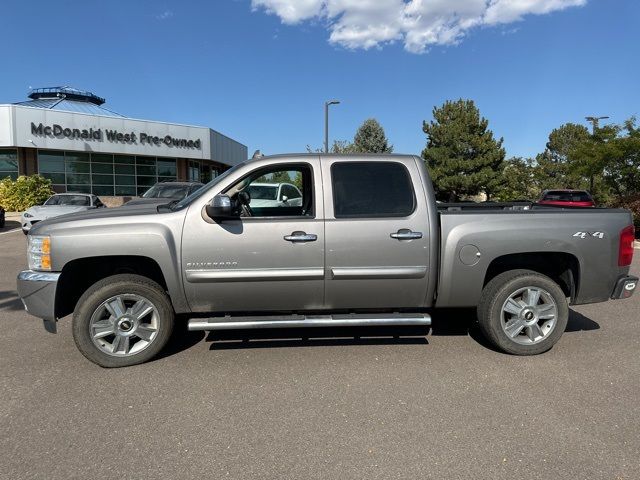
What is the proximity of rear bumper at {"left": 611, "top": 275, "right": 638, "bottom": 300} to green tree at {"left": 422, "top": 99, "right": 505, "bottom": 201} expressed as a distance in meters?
26.9

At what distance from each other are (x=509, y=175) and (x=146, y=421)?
108 ft

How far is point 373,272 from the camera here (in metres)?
4.18

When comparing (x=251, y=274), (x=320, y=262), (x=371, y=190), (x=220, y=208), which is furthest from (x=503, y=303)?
(x=220, y=208)

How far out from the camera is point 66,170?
28.4 m

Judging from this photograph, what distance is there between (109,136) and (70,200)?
14998 mm

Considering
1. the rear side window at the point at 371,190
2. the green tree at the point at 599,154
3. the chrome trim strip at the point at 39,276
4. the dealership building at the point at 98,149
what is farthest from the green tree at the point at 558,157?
the chrome trim strip at the point at 39,276

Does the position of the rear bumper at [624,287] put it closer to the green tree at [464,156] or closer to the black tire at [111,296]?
the black tire at [111,296]

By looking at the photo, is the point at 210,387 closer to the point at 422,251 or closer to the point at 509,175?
the point at 422,251

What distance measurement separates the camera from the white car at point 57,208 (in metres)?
13.8

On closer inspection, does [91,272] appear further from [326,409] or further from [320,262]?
[326,409]

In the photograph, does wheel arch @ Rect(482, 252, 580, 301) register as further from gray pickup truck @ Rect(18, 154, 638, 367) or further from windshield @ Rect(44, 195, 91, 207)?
windshield @ Rect(44, 195, 91, 207)

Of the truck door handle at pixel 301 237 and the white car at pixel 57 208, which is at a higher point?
the white car at pixel 57 208

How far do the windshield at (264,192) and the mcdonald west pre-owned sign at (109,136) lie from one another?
25643mm

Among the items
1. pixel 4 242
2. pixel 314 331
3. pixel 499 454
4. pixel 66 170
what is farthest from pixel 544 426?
pixel 66 170
